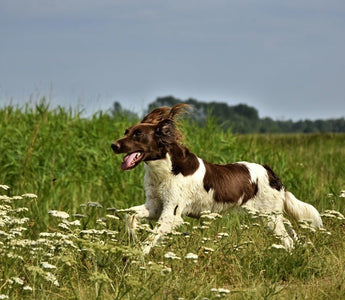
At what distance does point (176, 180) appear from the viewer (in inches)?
258

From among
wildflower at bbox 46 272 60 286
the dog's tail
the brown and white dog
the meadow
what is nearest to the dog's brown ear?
the brown and white dog

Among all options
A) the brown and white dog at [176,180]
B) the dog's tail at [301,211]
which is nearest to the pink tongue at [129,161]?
the brown and white dog at [176,180]

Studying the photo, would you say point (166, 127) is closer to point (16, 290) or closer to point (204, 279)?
point (204, 279)

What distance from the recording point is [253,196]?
23.8 feet

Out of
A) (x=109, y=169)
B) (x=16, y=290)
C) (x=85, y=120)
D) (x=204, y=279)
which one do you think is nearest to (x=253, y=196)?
(x=204, y=279)

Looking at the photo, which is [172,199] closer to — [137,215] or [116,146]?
[137,215]

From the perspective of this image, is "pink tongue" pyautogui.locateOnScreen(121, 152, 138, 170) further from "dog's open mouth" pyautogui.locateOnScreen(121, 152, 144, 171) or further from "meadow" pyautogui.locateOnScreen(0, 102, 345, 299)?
"meadow" pyautogui.locateOnScreen(0, 102, 345, 299)

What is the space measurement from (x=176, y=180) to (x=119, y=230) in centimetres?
87

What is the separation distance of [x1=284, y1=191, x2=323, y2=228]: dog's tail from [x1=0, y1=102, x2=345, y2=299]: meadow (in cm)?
21

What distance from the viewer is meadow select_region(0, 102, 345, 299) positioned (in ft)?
16.4

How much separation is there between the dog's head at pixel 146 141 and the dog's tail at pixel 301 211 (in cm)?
175

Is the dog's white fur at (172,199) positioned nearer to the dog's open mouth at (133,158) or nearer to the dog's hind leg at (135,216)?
the dog's hind leg at (135,216)

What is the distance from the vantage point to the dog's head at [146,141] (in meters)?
6.32

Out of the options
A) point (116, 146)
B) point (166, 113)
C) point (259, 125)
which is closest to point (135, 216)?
point (116, 146)
